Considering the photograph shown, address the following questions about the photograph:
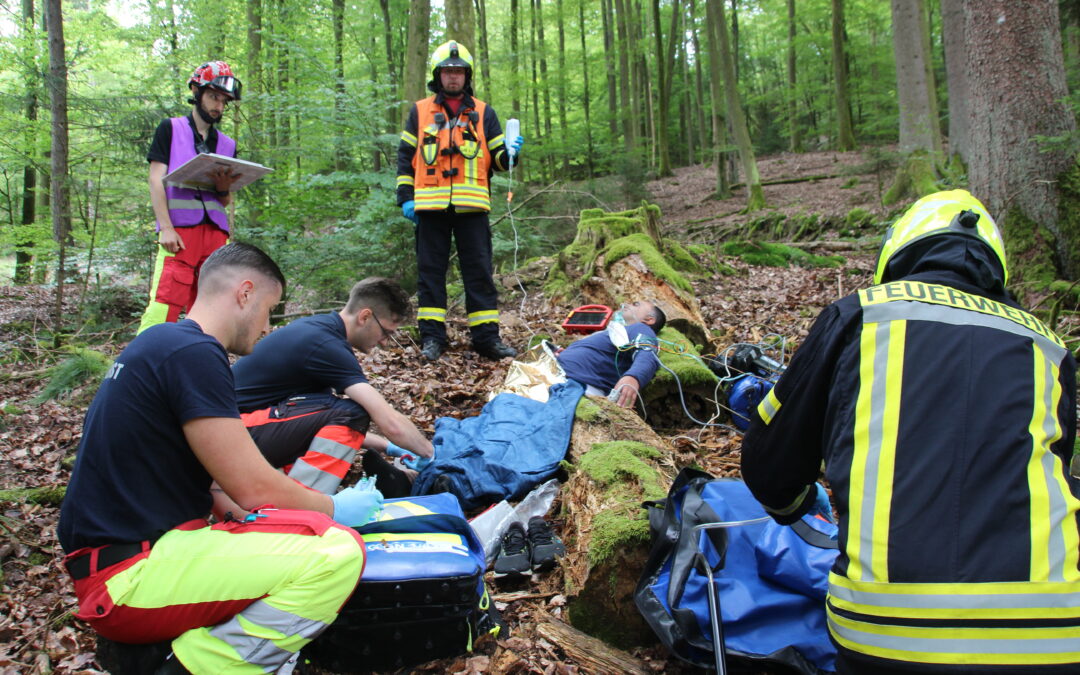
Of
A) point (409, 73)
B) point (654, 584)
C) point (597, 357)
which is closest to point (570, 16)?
point (409, 73)

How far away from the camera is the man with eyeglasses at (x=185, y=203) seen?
173 inches

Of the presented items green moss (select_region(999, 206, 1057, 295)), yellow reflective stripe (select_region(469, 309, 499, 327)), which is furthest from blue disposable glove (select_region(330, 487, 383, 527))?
green moss (select_region(999, 206, 1057, 295))

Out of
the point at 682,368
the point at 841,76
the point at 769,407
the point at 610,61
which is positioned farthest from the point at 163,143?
the point at 610,61

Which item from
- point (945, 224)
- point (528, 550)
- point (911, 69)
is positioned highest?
point (911, 69)

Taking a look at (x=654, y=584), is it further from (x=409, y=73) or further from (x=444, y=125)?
(x=409, y=73)

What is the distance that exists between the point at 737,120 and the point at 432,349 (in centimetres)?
1116

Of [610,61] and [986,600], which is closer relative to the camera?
[986,600]

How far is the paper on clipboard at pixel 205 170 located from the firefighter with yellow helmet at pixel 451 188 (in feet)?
4.65

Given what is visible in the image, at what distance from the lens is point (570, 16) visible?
22.5 meters

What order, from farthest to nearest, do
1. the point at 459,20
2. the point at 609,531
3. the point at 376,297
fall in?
the point at 459,20 < the point at 376,297 < the point at 609,531

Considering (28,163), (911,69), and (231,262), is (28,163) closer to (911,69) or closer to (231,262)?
(231,262)

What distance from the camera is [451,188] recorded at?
5516 mm

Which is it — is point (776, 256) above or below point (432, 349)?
above

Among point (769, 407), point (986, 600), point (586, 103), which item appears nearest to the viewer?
point (986, 600)
